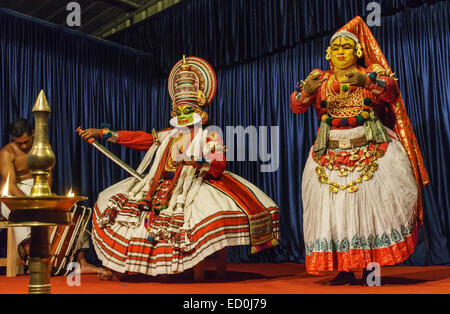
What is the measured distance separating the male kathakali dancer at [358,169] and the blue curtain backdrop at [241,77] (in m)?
1.52

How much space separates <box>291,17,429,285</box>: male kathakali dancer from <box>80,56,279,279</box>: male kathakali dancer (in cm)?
56

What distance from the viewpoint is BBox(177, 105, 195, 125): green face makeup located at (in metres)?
4.05

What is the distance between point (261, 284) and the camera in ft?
11.3

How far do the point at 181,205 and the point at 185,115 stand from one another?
827 mm

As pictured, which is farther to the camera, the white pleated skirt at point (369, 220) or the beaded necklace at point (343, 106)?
the beaded necklace at point (343, 106)

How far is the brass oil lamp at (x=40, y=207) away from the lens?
4.46 ft

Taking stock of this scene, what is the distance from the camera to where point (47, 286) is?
1.45m

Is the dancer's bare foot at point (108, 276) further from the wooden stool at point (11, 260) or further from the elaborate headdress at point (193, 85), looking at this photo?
the elaborate headdress at point (193, 85)

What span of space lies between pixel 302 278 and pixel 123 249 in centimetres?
138
